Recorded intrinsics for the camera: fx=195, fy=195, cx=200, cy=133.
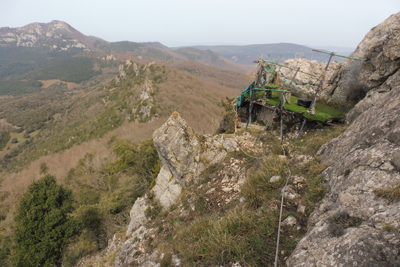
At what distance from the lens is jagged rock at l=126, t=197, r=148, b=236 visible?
10.3 metres

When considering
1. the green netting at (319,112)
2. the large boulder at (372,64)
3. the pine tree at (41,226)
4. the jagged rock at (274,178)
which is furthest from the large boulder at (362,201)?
the pine tree at (41,226)

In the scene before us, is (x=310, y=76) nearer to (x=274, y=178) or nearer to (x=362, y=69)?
(x=362, y=69)

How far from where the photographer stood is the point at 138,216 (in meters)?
10.9

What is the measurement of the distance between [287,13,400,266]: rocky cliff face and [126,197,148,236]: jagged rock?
8.68 m

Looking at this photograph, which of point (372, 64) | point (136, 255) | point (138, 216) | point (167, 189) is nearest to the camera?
point (136, 255)

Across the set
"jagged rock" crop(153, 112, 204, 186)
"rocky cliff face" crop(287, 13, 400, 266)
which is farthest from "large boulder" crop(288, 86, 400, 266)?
"jagged rock" crop(153, 112, 204, 186)

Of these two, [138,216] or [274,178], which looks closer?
[274,178]

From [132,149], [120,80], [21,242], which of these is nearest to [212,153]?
[132,149]

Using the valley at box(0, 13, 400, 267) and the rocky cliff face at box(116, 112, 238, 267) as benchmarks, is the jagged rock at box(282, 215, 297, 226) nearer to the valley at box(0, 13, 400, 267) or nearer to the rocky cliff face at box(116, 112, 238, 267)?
the valley at box(0, 13, 400, 267)

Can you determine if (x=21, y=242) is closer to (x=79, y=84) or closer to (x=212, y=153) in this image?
(x=212, y=153)

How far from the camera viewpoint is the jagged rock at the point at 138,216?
33.8 ft

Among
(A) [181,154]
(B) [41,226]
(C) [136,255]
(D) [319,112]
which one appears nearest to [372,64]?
(D) [319,112]

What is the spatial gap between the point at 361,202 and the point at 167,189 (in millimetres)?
9498

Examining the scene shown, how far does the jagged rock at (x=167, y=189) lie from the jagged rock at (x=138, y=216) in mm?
1015
